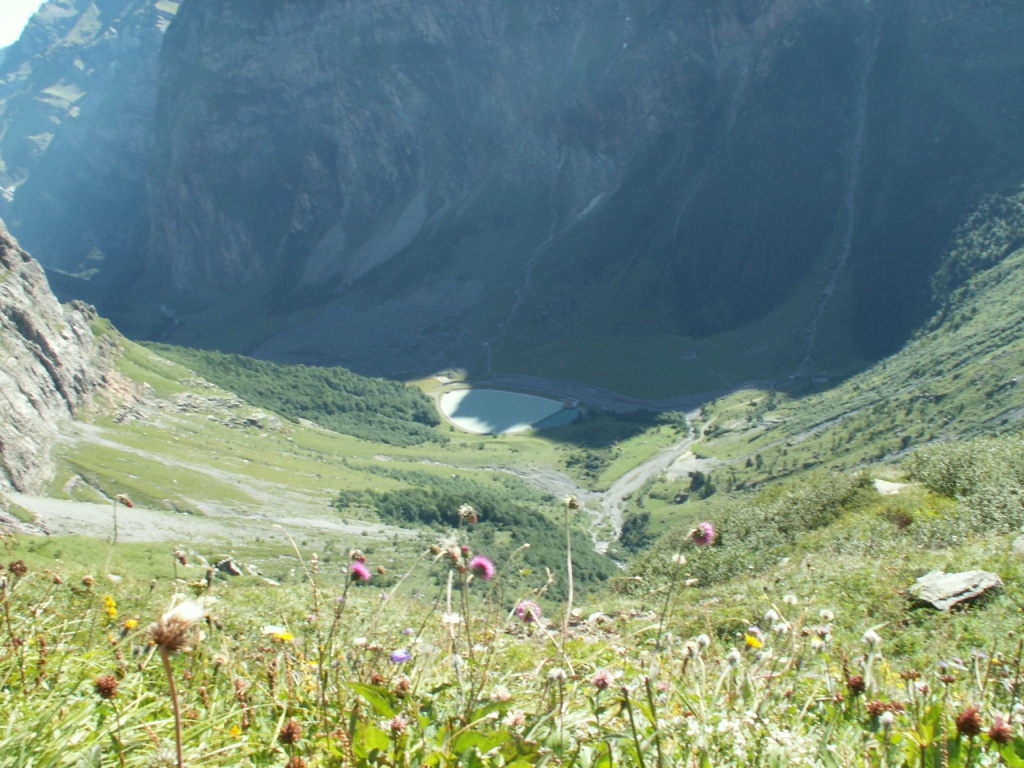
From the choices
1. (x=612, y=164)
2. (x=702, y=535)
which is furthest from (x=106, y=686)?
(x=612, y=164)

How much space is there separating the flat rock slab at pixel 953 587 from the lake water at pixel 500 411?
95.7 meters

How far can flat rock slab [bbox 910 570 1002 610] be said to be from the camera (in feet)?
25.4

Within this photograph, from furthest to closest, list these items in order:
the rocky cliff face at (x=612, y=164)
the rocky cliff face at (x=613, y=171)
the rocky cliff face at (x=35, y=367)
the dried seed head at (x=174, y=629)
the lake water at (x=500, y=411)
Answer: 1. the rocky cliff face at (x=612, y=164)
2. the rocky cliff face at (x=613, y=171)
3. the lake water at (x=500, y=411)
4. the rocky cliff face at (x=35, y=367)
5. the dried seed head at (x=174, y=629)

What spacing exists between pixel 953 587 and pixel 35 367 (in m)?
66.6

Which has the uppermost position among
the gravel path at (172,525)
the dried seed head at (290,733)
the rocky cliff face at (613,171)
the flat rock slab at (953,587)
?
the rocky cliff face at (613,171)

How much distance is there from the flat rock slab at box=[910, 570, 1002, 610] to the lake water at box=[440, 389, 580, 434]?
95.7m

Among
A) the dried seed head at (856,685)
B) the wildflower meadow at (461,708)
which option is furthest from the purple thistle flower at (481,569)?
the dried seed head at (856,685)

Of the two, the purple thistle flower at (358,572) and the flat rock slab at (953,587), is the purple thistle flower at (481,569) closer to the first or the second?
the purple thistle flower at (358,572)

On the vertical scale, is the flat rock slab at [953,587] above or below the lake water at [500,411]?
below

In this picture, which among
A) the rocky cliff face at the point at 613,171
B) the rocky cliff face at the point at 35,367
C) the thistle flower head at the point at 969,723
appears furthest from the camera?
the rocky cliff face at the point at 613,171

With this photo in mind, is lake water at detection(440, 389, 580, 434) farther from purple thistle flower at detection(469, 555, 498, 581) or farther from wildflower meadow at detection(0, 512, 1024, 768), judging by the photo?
purple thistle flower at detection(469, 555, 498, 581)

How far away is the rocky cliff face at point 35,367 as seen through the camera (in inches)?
2008

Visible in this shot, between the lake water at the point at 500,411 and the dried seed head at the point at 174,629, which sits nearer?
the dried seed head at the point at 174,629

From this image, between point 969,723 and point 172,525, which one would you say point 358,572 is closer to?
point 969,723
